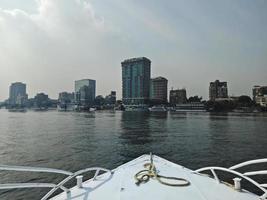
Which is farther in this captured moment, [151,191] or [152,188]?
[152,188]

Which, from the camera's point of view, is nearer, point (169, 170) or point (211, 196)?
point (211, 196)

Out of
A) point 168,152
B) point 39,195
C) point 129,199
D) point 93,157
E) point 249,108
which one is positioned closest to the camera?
point 129,199

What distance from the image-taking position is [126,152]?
78.1 ft

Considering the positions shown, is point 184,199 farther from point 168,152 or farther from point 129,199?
point 168,152

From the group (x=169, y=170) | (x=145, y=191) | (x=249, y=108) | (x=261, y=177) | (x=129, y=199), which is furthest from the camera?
(x=249, y=108)

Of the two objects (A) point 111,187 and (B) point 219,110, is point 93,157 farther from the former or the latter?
(B) point 219,110

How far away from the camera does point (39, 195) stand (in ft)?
39.0

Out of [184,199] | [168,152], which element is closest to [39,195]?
[184,199]

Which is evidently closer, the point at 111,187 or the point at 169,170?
the point at 111,187

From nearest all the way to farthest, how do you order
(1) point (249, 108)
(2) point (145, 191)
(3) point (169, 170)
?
(2) point (145, 191) < (3) point (169, 170) < (1) point (249, 108)

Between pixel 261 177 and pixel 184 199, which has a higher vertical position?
pixel 184 199

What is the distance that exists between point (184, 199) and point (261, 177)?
12.3 meters

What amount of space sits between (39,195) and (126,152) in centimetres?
1263

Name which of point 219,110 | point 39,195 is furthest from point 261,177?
point 219,110
